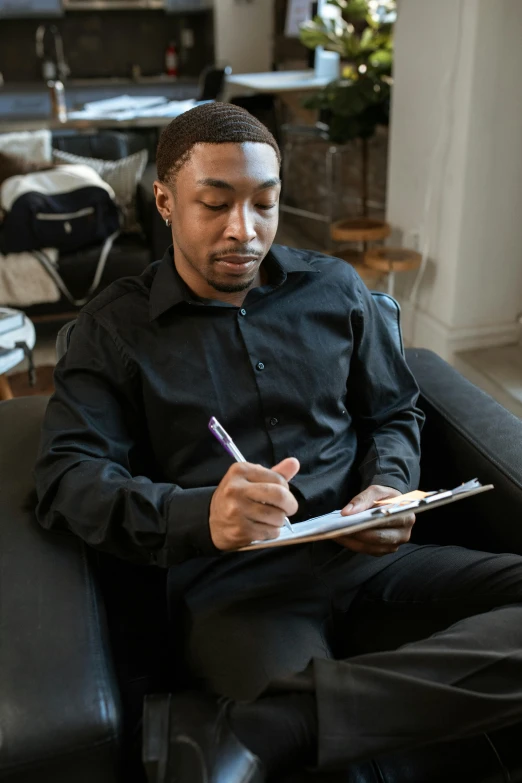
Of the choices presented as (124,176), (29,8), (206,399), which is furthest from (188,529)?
(29,8)

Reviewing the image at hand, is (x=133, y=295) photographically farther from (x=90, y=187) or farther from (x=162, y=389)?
(x=90, y=187)

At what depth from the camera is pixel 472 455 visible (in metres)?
1.25

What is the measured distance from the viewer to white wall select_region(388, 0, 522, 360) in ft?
7.72

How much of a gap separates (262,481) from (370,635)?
350 mm

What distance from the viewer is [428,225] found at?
109 inches

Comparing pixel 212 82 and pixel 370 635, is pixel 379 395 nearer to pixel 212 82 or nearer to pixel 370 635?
pixel 370 635

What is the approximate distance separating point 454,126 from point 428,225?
15.0 inches

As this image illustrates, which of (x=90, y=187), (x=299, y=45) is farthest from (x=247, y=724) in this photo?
(x=299, y=45)

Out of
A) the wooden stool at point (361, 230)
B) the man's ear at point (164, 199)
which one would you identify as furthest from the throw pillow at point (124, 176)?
the man's ear at point (164, 199)

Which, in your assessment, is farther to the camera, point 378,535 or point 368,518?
point 378,535

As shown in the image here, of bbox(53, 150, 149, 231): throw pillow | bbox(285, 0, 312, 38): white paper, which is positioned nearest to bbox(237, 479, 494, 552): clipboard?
A: bbox(53, 150, 149, 231): throw pillow

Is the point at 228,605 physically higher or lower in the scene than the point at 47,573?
lower

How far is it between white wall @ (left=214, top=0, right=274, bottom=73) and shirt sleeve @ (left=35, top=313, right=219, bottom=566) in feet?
18.0

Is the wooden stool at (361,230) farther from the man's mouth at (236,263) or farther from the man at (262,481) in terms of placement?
the man's mouth at (236,263)
